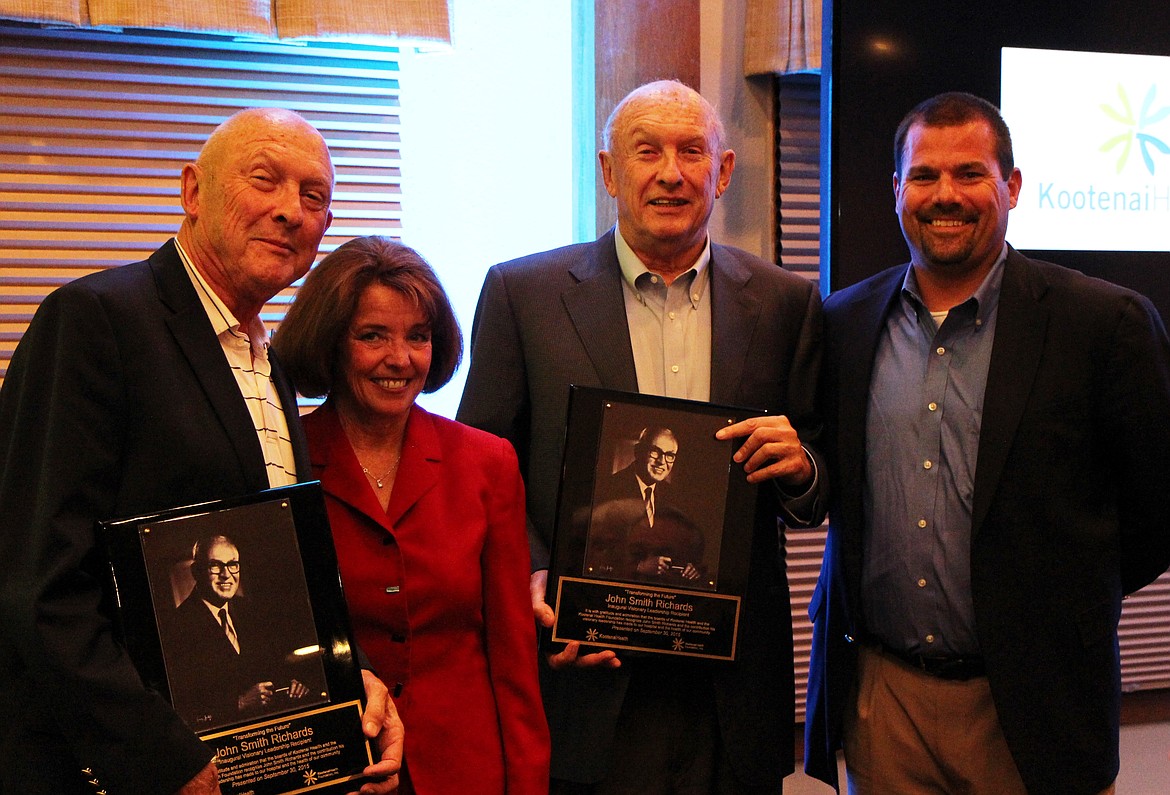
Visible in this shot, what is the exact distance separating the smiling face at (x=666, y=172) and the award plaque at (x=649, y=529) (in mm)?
502

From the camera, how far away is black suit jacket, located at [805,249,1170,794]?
7.80 ft

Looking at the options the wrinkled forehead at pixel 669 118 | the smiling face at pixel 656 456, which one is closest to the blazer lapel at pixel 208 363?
the smiling face at pixel 656 456

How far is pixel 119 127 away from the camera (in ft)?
12.3

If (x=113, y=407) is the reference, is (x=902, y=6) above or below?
above

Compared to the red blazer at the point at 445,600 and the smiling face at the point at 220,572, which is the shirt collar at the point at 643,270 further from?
the smiling face at the point at 220,572

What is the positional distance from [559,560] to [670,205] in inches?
35.5

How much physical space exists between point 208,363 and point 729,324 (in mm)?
A: 1252

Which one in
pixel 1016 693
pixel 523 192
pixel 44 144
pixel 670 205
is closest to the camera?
pixel 1016 693

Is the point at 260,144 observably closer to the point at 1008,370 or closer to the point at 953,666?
the point at 1008,370

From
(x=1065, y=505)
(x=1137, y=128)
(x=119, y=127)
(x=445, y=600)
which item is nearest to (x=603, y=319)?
(x=445, y=600)

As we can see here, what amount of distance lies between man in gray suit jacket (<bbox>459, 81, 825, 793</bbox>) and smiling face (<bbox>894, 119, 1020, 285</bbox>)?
0.33 metres

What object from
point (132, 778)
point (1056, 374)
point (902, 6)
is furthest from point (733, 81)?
point (132, 778)

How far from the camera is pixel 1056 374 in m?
2.43

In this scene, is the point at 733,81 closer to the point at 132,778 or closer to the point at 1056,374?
the point at 1056,374
